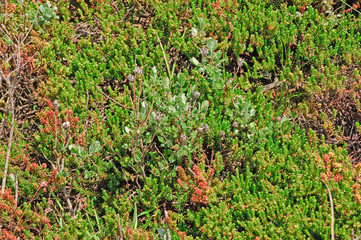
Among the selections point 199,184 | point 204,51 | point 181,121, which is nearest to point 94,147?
point 181,121

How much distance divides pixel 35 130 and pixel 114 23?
63.7 inches

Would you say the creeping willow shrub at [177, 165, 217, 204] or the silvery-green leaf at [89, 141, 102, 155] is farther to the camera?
the silvery-green leaf at [89, 141, 102, 155]

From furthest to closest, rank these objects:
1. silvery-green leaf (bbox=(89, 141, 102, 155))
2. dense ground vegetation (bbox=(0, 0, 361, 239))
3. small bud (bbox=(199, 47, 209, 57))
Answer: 1. small bud (bbox=(199, 47, 209, 57))
2. silvery-green leaf (bbox=(89, 141, 102, 155))
3. dense ground vegetation (bbox=(0, 0, 361, 239))

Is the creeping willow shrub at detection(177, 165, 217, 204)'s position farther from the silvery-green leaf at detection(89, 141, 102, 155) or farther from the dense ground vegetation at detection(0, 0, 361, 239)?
the silvery-green leaf at detection(89, 141, 102, 155)

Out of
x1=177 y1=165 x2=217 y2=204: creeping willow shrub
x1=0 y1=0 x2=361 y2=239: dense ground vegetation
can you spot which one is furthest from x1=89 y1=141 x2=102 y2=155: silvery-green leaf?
x1=177 y1=165 x2=217 y2=204: creeping willow shrub

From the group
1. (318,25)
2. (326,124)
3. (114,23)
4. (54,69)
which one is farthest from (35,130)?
(318,25)

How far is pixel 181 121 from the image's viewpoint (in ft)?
12.3

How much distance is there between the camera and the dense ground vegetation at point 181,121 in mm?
3555

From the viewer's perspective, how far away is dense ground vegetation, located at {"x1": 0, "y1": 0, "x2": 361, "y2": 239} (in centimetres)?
355

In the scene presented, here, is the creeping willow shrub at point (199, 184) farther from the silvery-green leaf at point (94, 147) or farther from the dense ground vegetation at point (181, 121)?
the silvery-green leaf at point (94, 147)

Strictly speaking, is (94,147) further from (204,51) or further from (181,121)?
(204,51)

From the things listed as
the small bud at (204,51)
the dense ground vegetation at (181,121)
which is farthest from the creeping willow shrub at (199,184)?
the small bud at (204,51)

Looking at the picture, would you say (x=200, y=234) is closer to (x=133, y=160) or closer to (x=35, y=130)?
(x=133, y=160)

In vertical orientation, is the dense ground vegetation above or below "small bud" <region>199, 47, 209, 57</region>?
below
